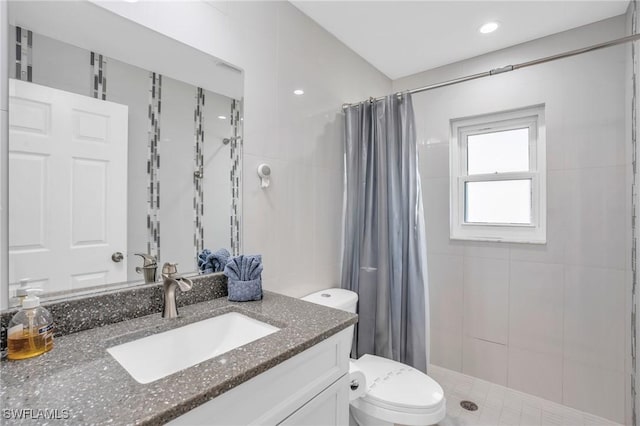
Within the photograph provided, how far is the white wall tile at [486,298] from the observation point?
2020 millimetres

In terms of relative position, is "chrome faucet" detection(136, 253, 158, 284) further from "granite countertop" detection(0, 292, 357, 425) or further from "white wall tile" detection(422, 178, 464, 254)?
"white wall tile" detection(422, 178, 464, 254)

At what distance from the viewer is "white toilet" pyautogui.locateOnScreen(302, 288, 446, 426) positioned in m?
1.24

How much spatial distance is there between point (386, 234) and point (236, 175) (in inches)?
36.9

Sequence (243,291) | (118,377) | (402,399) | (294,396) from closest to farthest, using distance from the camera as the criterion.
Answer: (118,377) < (294,396) < (243,291) < (402,399)

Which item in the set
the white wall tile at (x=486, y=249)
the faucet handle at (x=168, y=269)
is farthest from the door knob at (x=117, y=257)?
the white wall tile at (x=486, y=249)

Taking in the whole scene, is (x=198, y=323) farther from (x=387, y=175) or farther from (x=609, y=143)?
(x=609, y=143)

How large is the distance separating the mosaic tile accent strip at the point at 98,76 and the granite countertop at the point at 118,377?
71 cm

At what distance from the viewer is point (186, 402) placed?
21.8 inches

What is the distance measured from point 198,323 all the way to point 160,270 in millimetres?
243

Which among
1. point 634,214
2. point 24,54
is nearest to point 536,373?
point 634,214

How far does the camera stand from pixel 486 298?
208cm

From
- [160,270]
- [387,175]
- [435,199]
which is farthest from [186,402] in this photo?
[435,199]

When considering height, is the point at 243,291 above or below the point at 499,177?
below

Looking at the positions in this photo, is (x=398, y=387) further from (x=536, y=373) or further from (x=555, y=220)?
(x=555, y=220)
